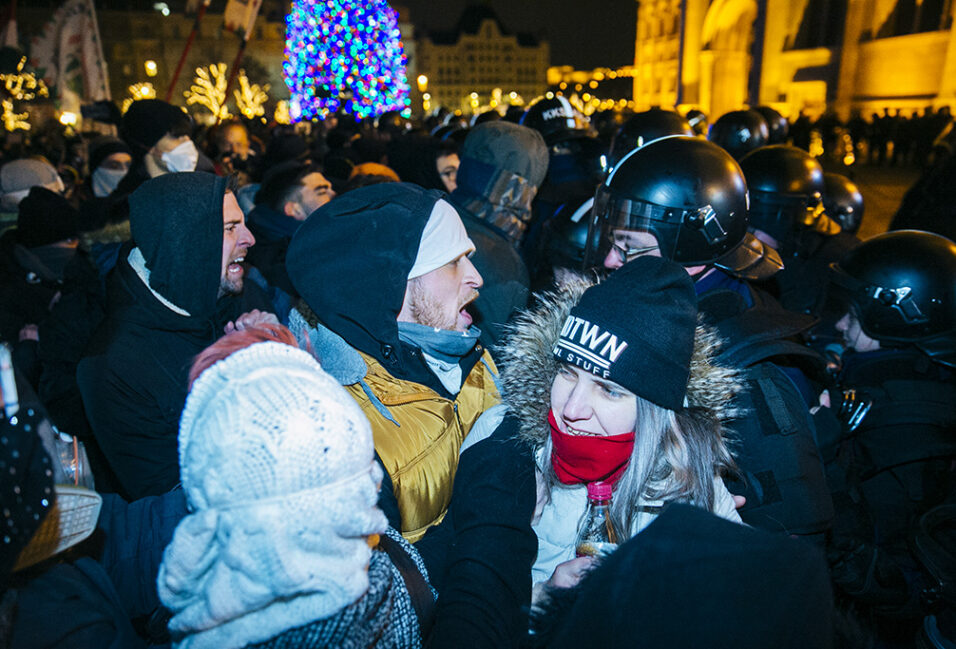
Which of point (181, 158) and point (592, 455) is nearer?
point (592, 455)

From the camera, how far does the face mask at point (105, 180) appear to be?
19.3 ft

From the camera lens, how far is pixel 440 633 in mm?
1287

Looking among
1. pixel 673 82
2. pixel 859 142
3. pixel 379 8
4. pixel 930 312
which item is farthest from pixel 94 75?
pixel 673 82

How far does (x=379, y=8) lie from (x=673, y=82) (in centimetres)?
3265

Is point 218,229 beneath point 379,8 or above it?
beneath

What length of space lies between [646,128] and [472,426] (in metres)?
4.88

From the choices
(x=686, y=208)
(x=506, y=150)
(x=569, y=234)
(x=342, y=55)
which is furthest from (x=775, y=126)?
(x=342, y=55)

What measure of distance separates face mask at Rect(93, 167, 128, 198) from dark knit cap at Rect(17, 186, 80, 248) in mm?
1954

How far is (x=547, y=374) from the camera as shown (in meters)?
1.75

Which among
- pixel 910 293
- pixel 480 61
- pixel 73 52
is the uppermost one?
pixel 480 61

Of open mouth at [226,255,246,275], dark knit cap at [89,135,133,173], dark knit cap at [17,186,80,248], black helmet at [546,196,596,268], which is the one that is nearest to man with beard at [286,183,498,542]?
open mouth at [226,255,246,275]

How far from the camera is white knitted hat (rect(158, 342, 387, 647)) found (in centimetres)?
94

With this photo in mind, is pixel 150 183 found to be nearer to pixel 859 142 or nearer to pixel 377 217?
pixel 377 217

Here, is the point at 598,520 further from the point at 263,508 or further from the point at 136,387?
the point at 136,387
